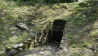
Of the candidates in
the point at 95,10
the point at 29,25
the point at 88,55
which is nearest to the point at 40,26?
the point at 29,25

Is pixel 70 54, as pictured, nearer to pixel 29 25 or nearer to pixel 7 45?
pixel 7 45

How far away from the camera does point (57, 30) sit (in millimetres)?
11352

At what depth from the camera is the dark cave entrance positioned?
33.6 ft

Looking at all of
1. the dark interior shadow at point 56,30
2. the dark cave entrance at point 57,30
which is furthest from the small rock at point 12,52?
the dark cave entrance at point 57,30

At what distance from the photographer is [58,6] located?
11.9 metres

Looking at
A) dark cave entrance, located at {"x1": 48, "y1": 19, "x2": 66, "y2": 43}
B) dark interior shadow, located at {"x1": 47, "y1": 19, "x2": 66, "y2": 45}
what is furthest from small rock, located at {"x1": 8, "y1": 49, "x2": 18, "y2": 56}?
dark cave entrance, located at {"x1": 48, "y1": 19, "x2": 66, "y2": 43}

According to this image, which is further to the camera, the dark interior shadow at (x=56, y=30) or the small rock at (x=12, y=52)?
the dark interior shadow at (x=56, y=30)

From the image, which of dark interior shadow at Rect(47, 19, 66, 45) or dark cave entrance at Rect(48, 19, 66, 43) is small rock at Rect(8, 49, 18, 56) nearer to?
dark interior shadow at Rect(47, 19, 66, 45)

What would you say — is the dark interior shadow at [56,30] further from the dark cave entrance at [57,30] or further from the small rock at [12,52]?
the small rock at [12,52]

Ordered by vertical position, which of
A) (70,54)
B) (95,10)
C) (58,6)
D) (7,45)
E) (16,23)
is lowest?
(70,54)

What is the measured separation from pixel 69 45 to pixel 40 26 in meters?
4.33

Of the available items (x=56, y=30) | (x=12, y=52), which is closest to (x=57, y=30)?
(x=56, y=30)

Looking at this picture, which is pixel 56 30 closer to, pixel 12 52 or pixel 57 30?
pixel 57 30

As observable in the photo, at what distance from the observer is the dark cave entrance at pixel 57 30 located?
10.2 meters
